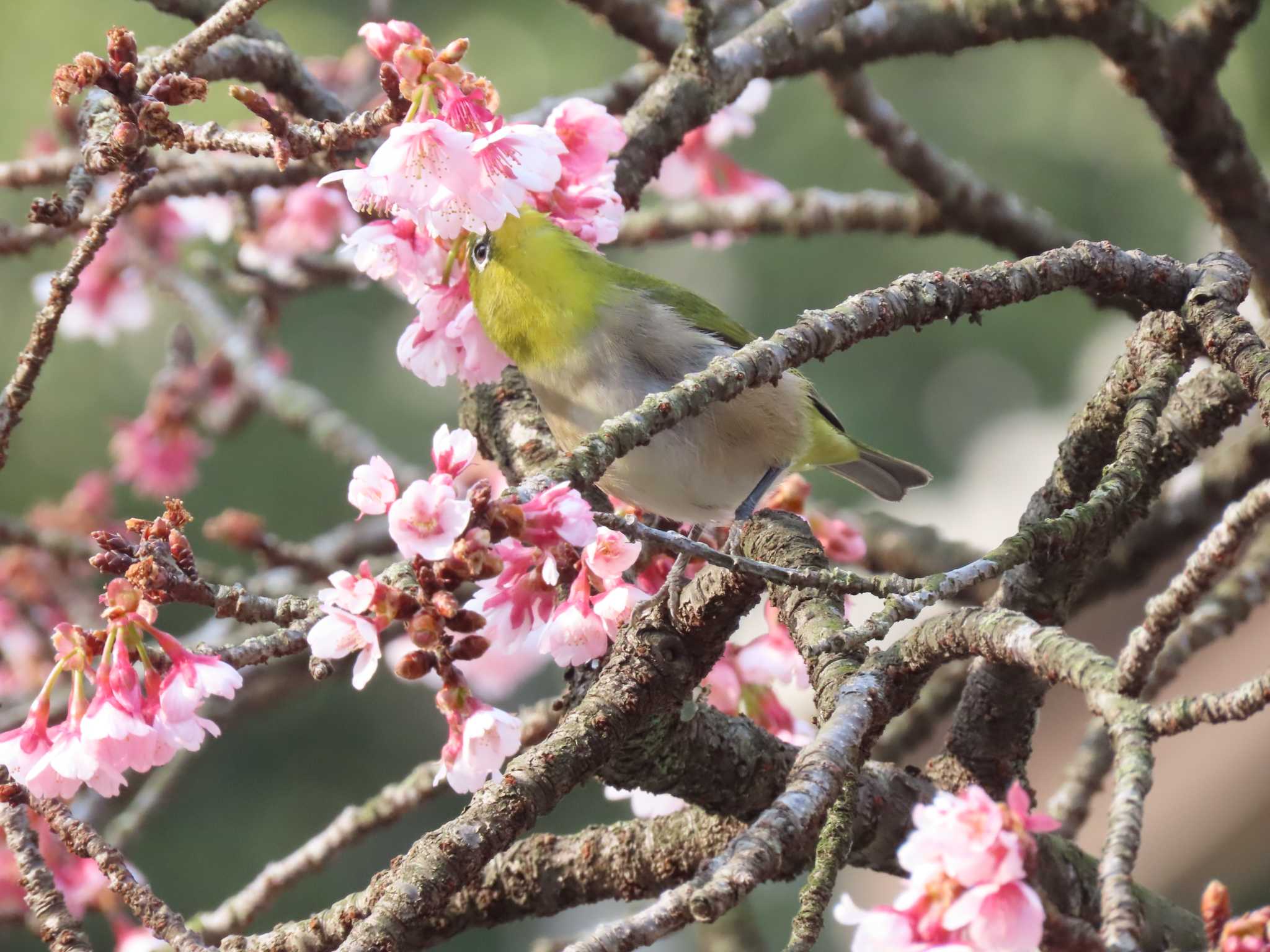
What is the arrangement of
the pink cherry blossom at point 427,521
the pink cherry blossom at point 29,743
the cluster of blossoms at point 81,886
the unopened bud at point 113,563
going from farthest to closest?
the cluster of blossoms at point 81,886
the pink cherry blossom at point 29,743
the unopened bud at point 113,563
the pink cherry blossom at point 427,521

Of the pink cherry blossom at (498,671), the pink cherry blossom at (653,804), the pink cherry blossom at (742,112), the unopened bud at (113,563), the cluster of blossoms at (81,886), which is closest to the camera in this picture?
the unopened bud at (113,563)

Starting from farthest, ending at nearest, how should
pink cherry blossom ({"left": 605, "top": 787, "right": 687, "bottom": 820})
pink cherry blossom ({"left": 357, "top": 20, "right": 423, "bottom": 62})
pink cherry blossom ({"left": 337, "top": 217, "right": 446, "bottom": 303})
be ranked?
pink cherry blossom ({"left": 605, "top": 787, "right": 687, "bottom": 820}), pink cherry blossom ({"left": 337, "top": 217, "right": 446, "bottom": 303}), pink cherry blossom ({"left": 357, "top": 20, "right": 423, "bottom": 62})

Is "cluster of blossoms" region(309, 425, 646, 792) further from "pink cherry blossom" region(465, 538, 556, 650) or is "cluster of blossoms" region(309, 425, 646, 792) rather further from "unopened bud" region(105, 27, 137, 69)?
"unopened bud" region(105, 27, 137, 69)

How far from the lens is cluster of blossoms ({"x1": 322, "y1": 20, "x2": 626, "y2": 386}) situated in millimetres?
1661

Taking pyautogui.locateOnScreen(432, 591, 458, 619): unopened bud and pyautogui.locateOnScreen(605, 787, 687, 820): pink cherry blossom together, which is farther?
pyautogui.locateOnScreen(605, 787, 687, 820): pink cherry blossom

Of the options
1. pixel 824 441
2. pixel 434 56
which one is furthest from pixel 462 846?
pixel 824 441

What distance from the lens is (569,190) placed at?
2.14 m

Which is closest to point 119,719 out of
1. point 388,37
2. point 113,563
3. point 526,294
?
point 113,563

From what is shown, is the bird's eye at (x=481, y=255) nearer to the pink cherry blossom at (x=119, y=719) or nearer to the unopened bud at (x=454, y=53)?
the unopened bud at (x=454, y=53)

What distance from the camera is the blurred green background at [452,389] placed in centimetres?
708

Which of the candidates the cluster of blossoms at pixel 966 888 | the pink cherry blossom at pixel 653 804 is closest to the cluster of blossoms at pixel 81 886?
the pink cherry blossom at pixel 653 804

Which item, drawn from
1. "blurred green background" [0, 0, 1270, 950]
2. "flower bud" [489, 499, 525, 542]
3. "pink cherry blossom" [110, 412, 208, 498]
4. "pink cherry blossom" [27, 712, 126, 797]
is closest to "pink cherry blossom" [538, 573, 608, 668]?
"flower bud" [489, 499, 525, 542]

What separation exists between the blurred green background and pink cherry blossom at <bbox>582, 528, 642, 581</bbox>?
4572mm

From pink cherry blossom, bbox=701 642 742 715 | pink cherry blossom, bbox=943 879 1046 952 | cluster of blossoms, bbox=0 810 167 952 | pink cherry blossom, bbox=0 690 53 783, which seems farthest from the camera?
cluster of blossoms, bbox=0 810 167 952
